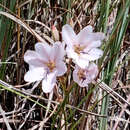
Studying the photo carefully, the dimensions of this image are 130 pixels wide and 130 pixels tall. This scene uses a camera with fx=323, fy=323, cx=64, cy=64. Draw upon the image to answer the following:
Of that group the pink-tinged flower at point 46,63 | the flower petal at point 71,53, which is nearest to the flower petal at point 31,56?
the pink-tinged flower at point 46,63

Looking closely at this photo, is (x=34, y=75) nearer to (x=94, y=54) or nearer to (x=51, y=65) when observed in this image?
(x=51, y=65)

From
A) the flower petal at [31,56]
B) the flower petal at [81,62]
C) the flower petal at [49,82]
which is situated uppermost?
the flower petal at [31,56]

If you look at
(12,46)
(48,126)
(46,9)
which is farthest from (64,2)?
(48,126)

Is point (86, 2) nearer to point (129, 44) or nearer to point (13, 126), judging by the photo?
point (129, 44)

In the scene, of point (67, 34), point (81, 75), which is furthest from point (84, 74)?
point (67, 34)

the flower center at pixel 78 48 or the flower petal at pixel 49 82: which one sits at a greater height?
the flower center at pixel 78 48

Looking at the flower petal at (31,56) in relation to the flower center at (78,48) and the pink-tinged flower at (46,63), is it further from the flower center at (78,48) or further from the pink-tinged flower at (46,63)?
the flower center at (78,48)

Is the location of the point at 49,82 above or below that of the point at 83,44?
below
